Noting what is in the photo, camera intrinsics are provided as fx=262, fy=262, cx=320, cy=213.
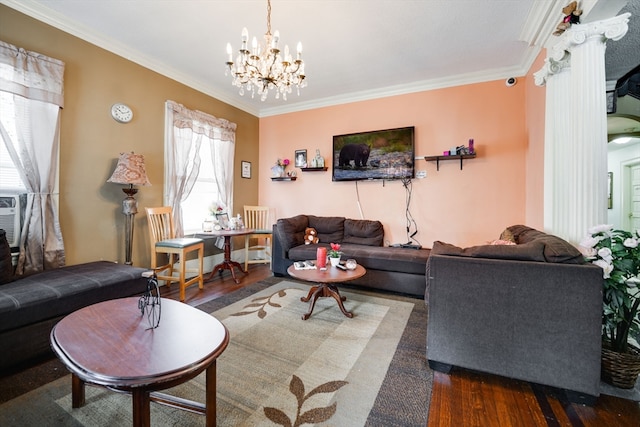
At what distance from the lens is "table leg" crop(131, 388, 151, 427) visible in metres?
0.95

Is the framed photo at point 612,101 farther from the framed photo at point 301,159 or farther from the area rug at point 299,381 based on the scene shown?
the framed photo at point 301,159

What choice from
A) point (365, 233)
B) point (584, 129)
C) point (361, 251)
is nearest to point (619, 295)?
point (584, 129)

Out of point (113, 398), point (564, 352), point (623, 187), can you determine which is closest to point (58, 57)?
point (113, 398)

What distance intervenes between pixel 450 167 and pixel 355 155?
4.70 feet

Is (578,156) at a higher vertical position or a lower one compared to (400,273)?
higher

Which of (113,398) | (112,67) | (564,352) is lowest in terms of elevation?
(113,398)

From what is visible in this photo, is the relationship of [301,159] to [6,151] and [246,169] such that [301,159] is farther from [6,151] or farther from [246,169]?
[6,151]

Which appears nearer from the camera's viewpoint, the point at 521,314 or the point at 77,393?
the point at 77,393

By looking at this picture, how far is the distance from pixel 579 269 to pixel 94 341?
2479 millimetres

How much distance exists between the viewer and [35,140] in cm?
239

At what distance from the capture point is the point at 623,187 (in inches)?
194

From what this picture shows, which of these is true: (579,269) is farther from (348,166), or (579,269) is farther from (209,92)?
(209,92)

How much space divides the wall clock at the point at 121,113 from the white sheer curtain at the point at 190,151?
0.46 metres

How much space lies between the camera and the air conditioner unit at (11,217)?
7.47 feet
